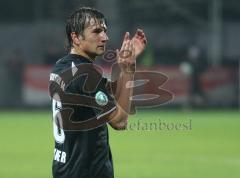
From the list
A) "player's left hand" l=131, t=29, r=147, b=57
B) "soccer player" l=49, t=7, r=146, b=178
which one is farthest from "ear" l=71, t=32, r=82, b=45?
"player's left hand" l=131, t=29, r=147, b=57

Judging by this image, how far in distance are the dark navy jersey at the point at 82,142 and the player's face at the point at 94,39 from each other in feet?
0.29

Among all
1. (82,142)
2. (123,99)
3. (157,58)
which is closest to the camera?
(123,99)

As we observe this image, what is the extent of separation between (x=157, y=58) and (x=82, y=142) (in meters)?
28.2

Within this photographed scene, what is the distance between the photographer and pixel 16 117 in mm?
26266

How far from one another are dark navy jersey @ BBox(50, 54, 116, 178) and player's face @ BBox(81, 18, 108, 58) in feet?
0.29

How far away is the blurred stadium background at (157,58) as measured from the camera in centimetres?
2292

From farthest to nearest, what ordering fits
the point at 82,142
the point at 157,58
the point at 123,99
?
the point at 157,58 < the point at 82,142 < the point at 123,99

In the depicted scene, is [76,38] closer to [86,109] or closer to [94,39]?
[94,39]

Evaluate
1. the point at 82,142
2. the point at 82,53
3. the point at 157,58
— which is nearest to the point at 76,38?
the point at 82,53

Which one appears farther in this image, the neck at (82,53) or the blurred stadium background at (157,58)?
the blurred stadium background at (157,58)

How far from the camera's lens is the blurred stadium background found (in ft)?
75.2

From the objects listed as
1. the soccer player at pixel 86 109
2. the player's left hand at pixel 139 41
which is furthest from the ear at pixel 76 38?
the player's left hand at pixel 139 41

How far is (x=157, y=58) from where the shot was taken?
33.6 metres

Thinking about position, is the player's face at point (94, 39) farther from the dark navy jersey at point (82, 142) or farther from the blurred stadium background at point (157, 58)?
the blurred stadium background at point (157, 58)
